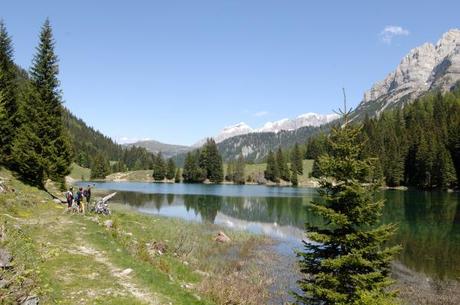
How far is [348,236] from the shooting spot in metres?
19.6

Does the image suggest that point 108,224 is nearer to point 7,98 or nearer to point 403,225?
point 7,98

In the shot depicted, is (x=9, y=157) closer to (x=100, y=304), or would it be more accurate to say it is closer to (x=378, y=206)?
(x=100, y=304)

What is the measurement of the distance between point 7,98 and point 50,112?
8.36m

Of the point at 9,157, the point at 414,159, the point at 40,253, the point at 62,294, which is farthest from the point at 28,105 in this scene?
the point at 414,159

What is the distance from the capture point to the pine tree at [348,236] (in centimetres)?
1914

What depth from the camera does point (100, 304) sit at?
16.1 meters

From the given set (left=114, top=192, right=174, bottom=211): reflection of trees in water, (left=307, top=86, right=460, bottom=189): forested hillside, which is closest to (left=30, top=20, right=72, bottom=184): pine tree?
(left=114, top=192, right=174, bottom=211): reflection of trees in water

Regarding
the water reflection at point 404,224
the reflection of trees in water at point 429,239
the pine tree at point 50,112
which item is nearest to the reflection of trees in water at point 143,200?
the water reflection at point 404,224

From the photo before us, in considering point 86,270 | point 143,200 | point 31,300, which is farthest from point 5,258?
point 143,200

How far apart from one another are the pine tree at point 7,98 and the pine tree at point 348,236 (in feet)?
145

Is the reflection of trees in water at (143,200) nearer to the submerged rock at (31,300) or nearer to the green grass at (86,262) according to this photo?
the green grass at (86,262)

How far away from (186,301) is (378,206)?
1009cm

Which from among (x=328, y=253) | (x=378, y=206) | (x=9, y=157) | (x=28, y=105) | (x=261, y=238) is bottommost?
(x=261, y=238)

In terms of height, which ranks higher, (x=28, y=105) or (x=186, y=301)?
(x=28, y=105)
